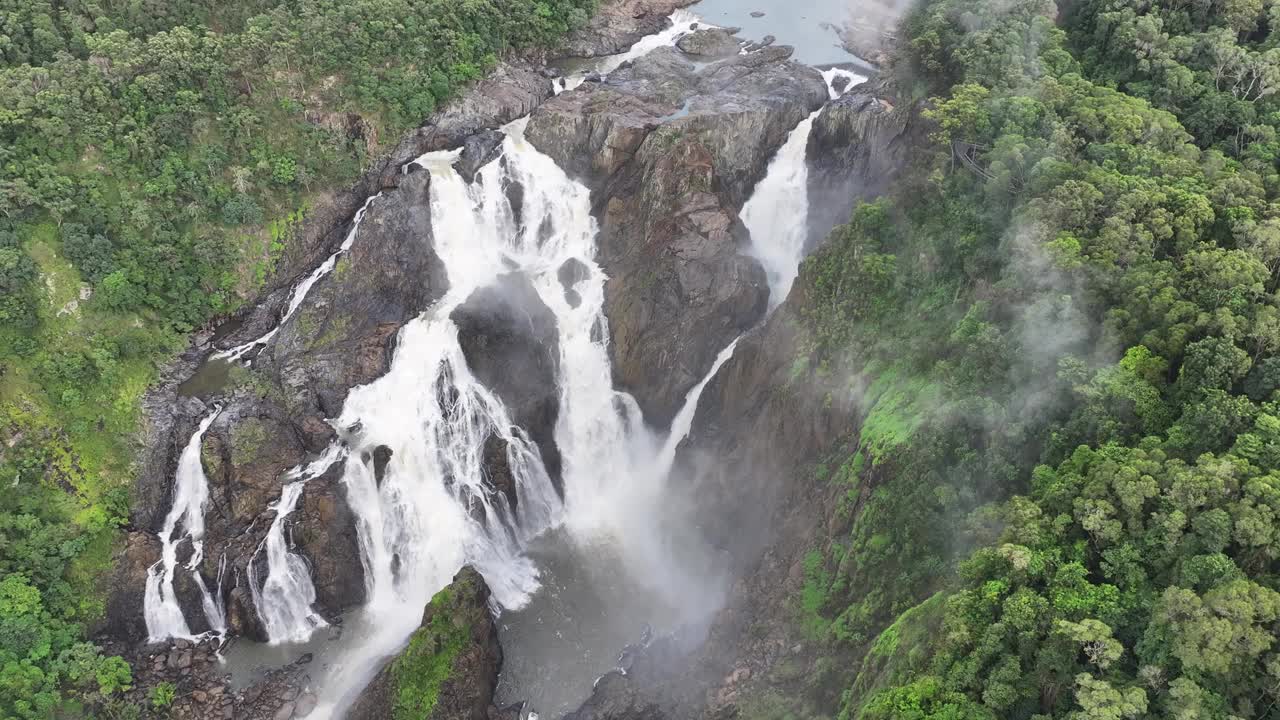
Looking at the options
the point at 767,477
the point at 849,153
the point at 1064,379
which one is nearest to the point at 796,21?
the point at 849,153

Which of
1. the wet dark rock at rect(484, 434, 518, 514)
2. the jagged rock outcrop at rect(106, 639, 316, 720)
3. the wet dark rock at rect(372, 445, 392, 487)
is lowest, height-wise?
the jagged rock outcrop at rect(106, 639, 316, 720)

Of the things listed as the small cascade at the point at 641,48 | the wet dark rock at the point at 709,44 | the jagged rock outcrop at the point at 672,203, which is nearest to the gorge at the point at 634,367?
the jagged rock outcrop at the point at 672,203

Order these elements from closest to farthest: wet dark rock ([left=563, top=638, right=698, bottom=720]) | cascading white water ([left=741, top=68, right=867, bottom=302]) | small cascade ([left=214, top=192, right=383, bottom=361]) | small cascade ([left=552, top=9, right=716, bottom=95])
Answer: wet dark rock ([left=563, top=638, right=698, bottom=720])
small cascade ([left=214, top=192, right=383, bottom=361])
cascading white water ([left=741, top=68, right=867, bottom=302])
small cascade ([left=552, top=9, right=716, bottom=95])

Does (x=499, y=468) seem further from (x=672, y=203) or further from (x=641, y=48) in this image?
(x=641, y=48)

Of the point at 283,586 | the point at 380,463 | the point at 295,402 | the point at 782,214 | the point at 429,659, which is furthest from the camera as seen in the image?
the point at 782,214

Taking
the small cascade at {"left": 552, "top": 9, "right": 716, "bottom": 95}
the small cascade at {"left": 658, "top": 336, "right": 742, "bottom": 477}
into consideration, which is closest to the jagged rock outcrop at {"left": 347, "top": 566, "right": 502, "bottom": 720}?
the small cascade at {"left": 658, "top": 336, "right": 742, "bottom": 477}

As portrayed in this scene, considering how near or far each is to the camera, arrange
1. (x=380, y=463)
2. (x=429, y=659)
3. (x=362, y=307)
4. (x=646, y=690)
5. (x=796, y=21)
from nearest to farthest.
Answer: (x=646, y=690) → (x=429, y=659) → (x=380, y=463) → (x=362, y=307) → (x=796, y=21)

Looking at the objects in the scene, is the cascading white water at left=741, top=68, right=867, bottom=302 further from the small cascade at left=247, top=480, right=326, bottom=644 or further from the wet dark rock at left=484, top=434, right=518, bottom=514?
the small cascade at left=247, top=480, right=326, bottom=644

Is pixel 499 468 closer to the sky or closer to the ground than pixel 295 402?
closer to the ground

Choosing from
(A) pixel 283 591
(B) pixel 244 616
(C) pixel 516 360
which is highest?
(C) pixel 516 360
